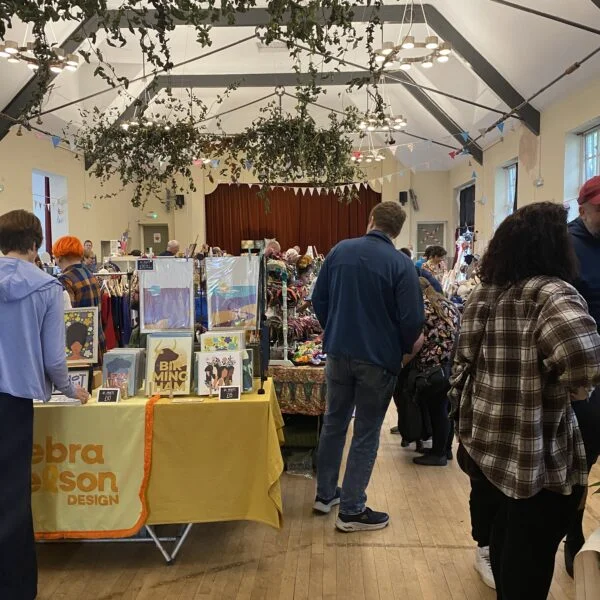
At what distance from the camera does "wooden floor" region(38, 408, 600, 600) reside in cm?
229

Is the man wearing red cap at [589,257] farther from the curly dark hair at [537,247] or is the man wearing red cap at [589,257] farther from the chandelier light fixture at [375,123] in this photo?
the chandelier light fixture at [375,123]

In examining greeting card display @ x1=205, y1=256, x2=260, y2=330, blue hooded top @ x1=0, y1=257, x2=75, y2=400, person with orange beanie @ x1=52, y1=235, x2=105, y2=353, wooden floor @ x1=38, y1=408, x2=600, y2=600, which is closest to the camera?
blue hooded top @ x1=0, y1=257, x2=75, y2=400

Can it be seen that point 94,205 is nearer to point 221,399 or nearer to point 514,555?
point 221,399

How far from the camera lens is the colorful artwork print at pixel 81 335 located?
2.62 meters

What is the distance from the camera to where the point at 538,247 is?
160 centimetres

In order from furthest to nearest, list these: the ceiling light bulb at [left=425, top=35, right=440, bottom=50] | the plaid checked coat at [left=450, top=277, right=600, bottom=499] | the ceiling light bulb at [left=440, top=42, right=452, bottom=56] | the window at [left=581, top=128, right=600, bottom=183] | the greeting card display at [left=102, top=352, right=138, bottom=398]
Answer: the window at [left=581, top=128, right=600, bottom=183] → the ceiling light bulb at [left=440, top=42, right=452, bottom=56] → the ceiling light bulb at [left=425, top=35, right=440, bottom=50] → the greeting card display at [left=102, top=352, right=138, bottom=398] → the plaid checked coat at [left=450, top=277, right=600, bottom=499]

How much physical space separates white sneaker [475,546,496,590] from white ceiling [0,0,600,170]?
4478mm

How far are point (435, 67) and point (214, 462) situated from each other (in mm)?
8055

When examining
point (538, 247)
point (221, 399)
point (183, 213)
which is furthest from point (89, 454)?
point (183, 213)

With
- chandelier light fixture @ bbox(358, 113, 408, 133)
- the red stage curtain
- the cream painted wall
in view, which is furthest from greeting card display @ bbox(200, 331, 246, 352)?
the red stage curtain

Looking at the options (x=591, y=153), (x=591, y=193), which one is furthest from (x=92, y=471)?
(x=591, y=153)

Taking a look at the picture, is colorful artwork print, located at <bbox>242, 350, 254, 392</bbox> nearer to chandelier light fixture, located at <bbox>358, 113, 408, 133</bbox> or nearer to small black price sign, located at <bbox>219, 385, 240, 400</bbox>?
small black price sign, located at <bbox>219, 385, 240, 400</bbox>

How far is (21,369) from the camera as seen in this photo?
6.60ft

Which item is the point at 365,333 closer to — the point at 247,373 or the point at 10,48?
the point at 247,373
